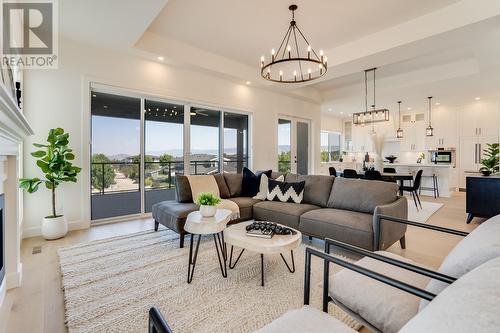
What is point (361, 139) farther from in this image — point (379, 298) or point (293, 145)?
point (379, 298)

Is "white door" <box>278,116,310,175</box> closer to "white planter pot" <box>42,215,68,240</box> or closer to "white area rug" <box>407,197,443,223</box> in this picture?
"white area rug" <box>407,197,443,223</box>

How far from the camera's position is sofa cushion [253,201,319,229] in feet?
10.7

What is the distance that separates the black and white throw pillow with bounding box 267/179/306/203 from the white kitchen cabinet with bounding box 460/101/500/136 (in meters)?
7.73

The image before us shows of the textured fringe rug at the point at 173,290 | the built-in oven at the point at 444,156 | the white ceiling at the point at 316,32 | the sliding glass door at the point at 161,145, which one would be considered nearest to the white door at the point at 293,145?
the white ceiling at the point at 316,32

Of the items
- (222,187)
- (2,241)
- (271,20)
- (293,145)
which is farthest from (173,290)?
(293,145)

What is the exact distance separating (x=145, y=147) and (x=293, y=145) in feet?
13.9

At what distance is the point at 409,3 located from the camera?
10.5 feet

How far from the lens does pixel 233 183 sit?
427 cm

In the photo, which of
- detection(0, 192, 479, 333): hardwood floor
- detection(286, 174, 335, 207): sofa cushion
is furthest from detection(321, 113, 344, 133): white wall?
detection(286, 174, 335, 207): sofa cushion

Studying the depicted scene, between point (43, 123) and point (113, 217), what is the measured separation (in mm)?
1825

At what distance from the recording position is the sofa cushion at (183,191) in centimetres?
366

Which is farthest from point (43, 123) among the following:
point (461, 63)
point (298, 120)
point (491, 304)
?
point (461, 63)

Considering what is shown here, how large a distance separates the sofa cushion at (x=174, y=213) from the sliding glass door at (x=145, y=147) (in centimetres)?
133

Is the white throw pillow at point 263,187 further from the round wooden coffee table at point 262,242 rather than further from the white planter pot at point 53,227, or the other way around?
the white planter pot at point 53,227
